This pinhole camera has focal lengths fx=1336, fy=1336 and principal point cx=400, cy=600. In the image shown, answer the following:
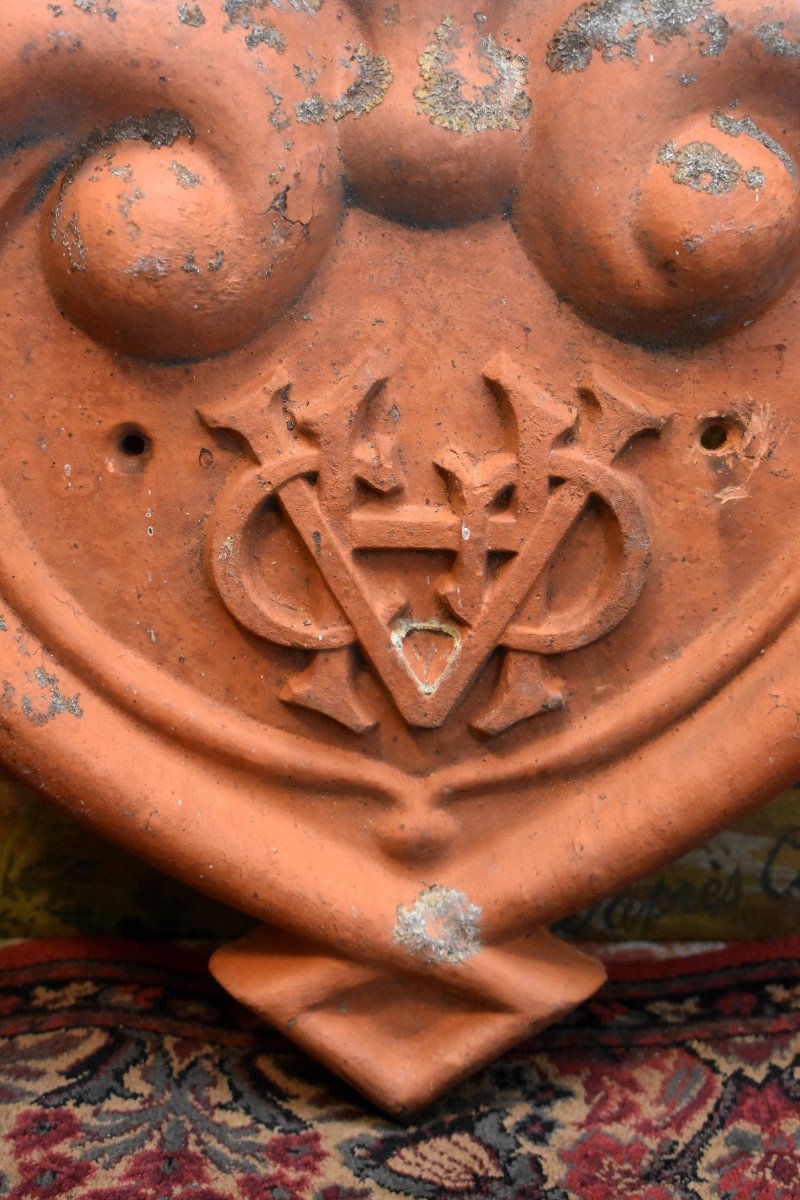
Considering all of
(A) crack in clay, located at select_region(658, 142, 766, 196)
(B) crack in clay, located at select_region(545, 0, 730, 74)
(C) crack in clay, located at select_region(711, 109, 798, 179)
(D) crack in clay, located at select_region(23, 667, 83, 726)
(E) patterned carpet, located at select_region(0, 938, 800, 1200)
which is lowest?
(E) patterned carpet, located at select_region(0, 938, 800, 1200)

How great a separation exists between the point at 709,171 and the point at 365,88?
0.26 m

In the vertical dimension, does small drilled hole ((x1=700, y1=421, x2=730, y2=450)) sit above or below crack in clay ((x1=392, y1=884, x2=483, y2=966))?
above

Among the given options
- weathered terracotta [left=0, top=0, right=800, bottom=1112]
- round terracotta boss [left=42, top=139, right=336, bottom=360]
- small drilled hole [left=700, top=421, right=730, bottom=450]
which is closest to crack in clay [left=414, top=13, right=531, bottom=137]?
weathered terracotta [left=0, top=0, right=800, bottom=1112]

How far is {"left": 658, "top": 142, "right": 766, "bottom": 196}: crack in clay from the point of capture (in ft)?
3.18

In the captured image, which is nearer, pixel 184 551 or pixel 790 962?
pixel 184 551

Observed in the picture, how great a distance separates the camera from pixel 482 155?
98 cm

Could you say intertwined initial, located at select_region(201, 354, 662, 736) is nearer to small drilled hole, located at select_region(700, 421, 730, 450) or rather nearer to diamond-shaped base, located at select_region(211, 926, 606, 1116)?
small drilled hole, located at select_region(700, 421, 730, 450)

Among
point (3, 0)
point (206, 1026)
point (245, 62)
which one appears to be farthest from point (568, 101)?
point (206, 1026)

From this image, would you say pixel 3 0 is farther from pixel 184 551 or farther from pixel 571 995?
pixel 571 995

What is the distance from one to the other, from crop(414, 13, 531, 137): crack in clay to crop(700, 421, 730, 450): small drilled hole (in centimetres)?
27

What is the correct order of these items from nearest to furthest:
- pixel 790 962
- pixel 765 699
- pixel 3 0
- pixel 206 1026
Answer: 1. pixel 3 0
2. pixel 765 699
3. pixel 206 1026
4. pixel 790 962

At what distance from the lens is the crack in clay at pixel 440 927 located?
1.03 metres

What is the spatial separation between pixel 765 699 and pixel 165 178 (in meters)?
0.59

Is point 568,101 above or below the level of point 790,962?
above
